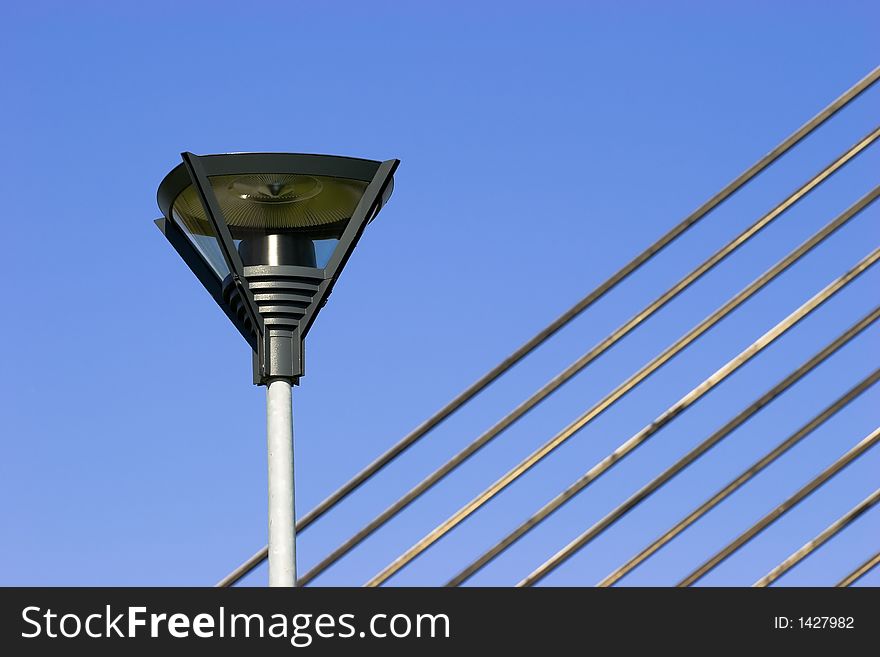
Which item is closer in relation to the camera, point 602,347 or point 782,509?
point 782,509

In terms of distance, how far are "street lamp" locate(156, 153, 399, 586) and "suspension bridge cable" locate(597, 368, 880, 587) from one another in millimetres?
990

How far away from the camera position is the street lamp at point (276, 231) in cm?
402

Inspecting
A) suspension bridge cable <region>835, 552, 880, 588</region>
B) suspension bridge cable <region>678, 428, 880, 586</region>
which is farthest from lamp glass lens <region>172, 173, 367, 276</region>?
suspension bridge cable <region>835, 552, 880, 588</region>

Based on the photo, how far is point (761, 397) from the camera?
407 cm

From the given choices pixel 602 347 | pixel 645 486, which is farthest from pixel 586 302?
pixel 645 486

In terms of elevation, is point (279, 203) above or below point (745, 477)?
above

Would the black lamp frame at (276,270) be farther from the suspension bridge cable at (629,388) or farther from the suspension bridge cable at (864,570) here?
the suspension bridge cable at (864,570)

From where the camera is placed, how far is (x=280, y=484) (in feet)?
12.8

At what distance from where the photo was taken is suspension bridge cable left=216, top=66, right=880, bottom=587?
4.56 meters

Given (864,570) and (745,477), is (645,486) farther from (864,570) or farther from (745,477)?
(864,570)

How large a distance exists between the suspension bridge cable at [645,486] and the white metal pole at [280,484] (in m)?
0.49

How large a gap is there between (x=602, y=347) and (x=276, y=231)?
3.53 ft
